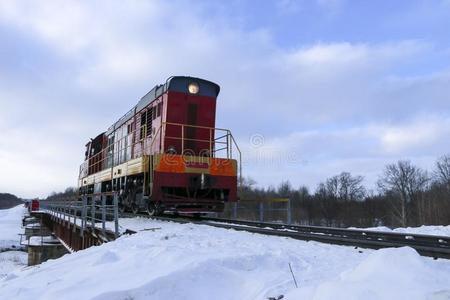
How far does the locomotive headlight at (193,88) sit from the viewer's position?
1366 cm

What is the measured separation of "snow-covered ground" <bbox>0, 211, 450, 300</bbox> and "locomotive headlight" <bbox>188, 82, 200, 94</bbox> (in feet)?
Answer: 25.7

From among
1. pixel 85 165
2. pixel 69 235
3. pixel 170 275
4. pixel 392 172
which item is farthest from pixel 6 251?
pixel 392 172

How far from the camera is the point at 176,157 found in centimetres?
1205

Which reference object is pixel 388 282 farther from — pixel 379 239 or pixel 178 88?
pixel 178 88

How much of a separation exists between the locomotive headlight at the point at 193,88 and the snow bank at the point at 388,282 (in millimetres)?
10568

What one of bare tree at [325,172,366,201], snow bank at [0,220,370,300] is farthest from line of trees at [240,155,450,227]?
snow bank at [0,220,370,300]

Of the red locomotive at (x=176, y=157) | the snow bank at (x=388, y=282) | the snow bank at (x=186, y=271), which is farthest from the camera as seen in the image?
the red locomotive at (x=176, y=157)

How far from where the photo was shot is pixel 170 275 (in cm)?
433

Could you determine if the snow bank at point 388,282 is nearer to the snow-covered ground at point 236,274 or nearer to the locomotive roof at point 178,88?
the snow-covered ground at point 236,274

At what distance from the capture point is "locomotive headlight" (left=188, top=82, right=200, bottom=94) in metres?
13.7

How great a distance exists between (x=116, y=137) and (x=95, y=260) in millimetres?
12031

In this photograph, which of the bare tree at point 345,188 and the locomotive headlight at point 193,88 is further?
the bare tree at point 345,188

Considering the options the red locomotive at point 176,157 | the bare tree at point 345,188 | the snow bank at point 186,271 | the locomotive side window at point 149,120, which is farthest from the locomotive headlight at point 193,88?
the bare tree at point 345,188

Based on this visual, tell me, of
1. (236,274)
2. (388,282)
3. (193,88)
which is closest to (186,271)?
(236,274)
